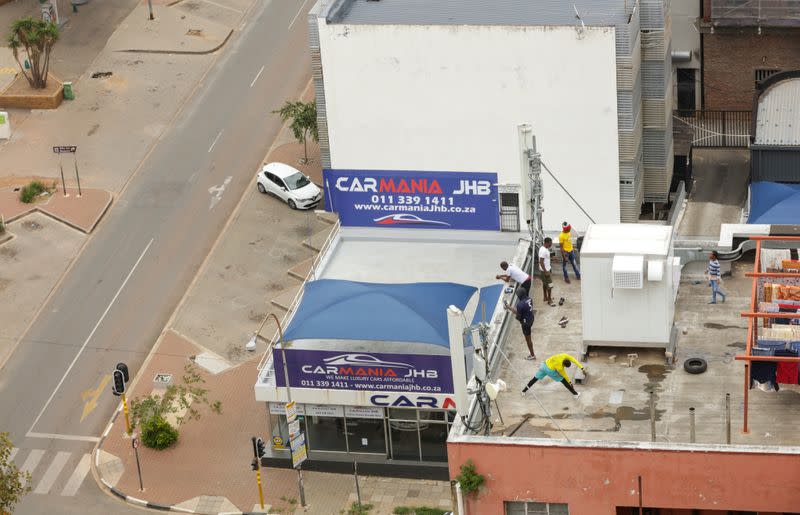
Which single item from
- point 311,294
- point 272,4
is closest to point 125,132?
point 272,4

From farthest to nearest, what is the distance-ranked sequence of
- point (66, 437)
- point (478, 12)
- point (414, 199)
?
point (478, 12) → point (414, 199) → point (66, 437)

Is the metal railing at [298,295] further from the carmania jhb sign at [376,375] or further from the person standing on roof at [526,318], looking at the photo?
the person standing on roof at [526,318]

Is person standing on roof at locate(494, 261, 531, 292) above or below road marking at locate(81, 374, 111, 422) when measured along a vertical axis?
above

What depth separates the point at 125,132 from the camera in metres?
92.9

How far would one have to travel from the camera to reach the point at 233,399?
72.2 meters

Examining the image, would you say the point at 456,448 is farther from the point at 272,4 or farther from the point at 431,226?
the point at 272,4

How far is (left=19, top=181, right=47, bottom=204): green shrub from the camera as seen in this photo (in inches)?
3415

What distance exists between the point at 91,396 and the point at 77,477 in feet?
18.0

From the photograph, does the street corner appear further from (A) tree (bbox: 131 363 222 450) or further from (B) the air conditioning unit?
(B) the air conditioning unit

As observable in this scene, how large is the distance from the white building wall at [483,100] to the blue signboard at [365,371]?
14.3 m

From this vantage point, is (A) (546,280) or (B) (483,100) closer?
(A) (546,280)

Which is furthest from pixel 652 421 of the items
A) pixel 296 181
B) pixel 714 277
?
pixel 296 181

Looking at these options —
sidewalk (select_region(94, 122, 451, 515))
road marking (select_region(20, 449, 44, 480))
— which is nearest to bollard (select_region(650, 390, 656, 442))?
sidewalk (select_region(94, 122, 451, 515))

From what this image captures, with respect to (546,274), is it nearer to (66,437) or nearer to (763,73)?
(66,437)
